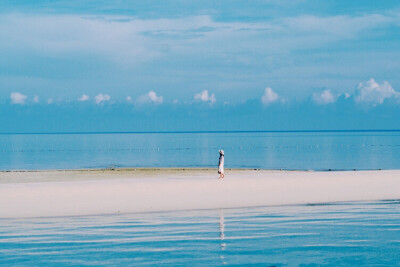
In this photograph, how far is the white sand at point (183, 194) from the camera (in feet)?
85.5

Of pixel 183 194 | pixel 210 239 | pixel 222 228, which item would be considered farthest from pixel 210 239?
pixel 183 194

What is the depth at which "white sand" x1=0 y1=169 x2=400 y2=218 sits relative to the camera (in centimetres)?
2606

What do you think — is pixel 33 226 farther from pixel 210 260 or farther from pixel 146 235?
pixel 210 260

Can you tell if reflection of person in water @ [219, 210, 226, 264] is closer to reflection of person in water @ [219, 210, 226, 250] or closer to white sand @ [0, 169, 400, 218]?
reflection of person in water @ [219, 210, 226, 250]

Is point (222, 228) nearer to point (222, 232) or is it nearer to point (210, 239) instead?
point (222, 232)

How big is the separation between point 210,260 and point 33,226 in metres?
8.60

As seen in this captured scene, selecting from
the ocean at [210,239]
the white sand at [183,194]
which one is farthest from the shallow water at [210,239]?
the white sand at [183,194]

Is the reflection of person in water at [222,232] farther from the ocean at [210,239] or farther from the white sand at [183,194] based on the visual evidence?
the white sand at [183,194]

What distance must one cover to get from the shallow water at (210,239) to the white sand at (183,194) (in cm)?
203

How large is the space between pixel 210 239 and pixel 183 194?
11.6m

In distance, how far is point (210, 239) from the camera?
17953 millimetres

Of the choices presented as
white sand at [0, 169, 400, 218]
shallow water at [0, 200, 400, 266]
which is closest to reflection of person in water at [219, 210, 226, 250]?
shallow water at [0, 200, 400, 266]

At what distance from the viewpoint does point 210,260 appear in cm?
1517

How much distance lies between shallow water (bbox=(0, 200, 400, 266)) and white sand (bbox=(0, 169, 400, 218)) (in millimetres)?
2030
